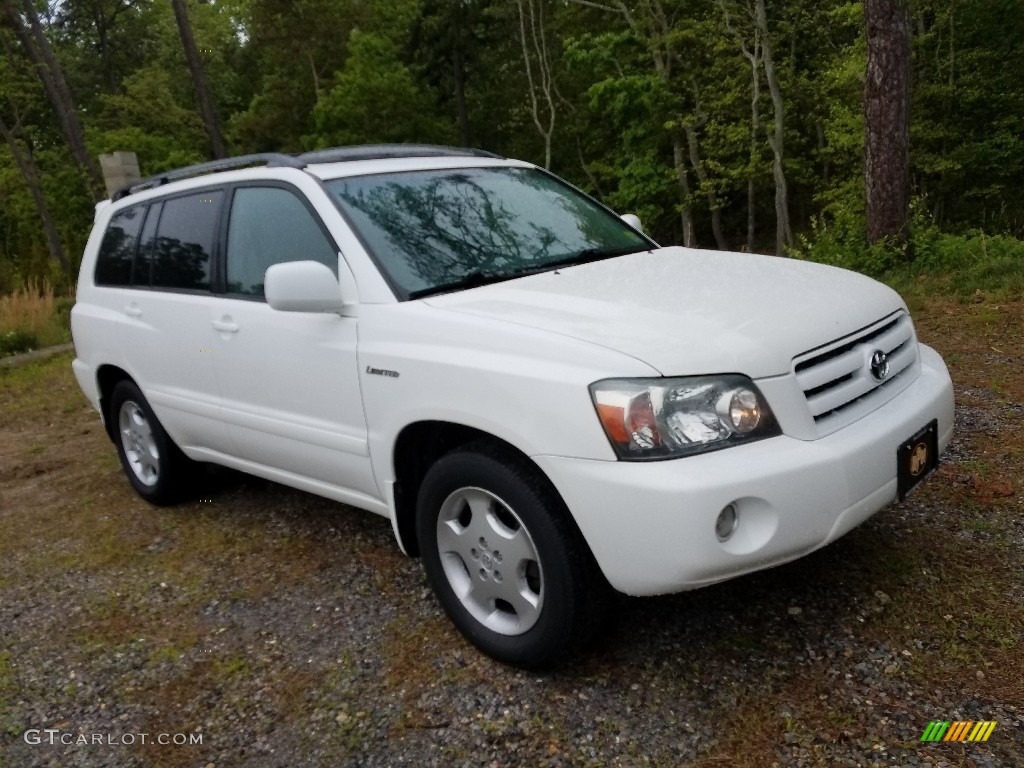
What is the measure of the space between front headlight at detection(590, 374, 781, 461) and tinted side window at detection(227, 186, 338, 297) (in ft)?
4.47

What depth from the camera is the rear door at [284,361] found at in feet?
10.4

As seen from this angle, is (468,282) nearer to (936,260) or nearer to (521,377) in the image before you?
(521,377)

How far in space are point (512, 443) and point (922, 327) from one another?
5291 millimetres

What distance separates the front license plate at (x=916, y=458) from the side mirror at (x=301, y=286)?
1.98 meters

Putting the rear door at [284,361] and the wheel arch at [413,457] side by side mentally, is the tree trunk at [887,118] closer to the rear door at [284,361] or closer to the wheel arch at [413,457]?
the rear door at [284,361]

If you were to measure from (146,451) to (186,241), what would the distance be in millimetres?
1345

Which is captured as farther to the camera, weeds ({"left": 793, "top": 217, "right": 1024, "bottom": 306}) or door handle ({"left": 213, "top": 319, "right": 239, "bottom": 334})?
weeds ({"left": 793, "top": 217, "right": 1024, "bottom": 306})

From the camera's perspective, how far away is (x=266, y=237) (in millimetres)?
3578

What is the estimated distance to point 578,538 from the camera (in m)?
2.53

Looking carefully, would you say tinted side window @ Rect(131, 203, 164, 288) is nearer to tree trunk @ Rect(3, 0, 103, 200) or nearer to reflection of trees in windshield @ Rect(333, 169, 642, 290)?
reflection of trees in windshield @ Rect(333, 169, 642, 290)

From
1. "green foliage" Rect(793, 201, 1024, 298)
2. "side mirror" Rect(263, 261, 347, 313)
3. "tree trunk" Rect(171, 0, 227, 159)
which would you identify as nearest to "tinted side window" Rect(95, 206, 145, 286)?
"side mirror" Rect(263, 261, 347, 313)

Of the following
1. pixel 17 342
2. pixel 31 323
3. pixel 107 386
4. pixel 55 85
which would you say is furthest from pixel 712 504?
pixel 55 85

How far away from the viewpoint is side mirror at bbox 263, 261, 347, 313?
291 centimetres

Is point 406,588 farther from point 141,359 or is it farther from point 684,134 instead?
point 684,134
